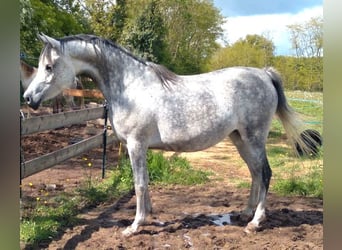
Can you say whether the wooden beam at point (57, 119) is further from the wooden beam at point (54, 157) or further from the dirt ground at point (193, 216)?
the dirt ground at point (193, 216)

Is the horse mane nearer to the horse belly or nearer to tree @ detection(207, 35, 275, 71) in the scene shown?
the horse belly

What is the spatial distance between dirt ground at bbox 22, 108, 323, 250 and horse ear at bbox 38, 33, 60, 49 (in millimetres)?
1362

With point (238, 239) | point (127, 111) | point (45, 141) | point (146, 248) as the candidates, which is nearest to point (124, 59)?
point (127, 111)

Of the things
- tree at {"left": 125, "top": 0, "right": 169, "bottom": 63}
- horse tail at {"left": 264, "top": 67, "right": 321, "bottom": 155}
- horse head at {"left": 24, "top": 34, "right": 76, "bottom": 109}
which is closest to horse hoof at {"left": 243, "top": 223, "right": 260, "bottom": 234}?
horse tail at {"left": 264, "top": 67, "right": 321, "bottom": 155}

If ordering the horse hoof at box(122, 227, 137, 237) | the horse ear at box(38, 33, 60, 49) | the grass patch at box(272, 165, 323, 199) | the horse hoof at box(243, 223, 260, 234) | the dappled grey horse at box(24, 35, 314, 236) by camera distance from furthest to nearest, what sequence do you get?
the grass patch at box(272, 165, 323, 199), the horse hoof at box(243, 223, 260, 234), the horse hoof at box(122, 227, 137, 237), the dappled grey horse at box(24, 35, 314, 236), the horse ear at box(38, 33, 60, 49)

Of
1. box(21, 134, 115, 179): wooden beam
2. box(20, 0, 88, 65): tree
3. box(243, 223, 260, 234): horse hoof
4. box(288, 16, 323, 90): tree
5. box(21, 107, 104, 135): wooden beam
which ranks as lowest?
box(243, 223, 260, 234): horse hoof

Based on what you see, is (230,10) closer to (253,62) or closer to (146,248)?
(253,62)

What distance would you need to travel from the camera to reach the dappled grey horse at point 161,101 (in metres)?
2.74

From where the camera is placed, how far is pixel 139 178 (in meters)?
2.86

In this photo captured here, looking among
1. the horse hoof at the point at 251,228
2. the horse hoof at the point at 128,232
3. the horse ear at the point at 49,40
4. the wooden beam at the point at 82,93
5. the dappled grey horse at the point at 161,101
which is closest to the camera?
the horse ear at the point at 49,40

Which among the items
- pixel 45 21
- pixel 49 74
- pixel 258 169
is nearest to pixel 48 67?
pixel 49 74

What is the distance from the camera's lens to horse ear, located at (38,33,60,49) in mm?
2615

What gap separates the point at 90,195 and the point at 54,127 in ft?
2.46

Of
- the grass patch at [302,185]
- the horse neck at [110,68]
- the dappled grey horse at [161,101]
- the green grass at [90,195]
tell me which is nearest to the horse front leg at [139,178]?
the dappled grey horse at [161,101]
